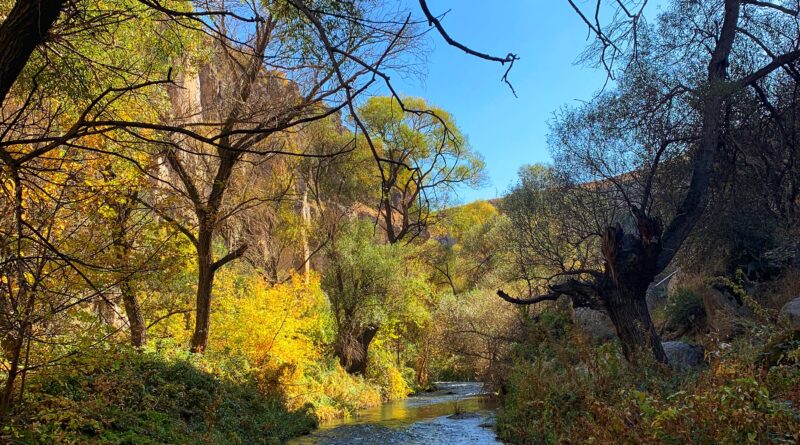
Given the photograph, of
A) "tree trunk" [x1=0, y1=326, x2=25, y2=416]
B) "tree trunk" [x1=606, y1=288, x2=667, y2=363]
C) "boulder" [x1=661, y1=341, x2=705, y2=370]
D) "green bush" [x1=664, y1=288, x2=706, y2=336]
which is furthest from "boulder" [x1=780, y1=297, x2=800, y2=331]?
"tree trunk" [x1=0, y1=326, x2=25, y2=416]

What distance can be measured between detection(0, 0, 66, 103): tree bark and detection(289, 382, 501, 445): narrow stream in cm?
1008

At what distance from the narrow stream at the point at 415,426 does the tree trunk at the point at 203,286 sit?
308 cm

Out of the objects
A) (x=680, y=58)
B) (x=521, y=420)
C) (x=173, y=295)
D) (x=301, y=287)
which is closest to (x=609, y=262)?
(x=521, y=420)

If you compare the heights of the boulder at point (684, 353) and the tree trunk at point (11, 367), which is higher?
the tree trunk at point (11, 367)

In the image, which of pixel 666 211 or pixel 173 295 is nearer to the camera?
pixel 666 211

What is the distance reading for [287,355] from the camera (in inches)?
562

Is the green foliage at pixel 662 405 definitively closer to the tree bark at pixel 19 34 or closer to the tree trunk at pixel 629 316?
the tree trunk at pixel 629 316

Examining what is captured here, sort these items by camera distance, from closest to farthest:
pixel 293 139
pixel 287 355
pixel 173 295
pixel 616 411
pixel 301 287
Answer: pixel 616 411, pixel 293 139, pixel 287 355, pixel 173 295, pixel 301 287

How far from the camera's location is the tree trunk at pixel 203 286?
11.1 m

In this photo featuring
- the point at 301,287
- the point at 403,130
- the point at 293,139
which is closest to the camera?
the point at 293,139

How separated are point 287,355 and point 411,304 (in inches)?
310

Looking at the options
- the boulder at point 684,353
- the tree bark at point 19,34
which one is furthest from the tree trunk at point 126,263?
the boulder at point 684,353

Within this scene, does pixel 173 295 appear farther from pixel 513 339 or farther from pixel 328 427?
pixel 513 339

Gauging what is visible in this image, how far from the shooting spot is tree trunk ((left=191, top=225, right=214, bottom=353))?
11148 mm
